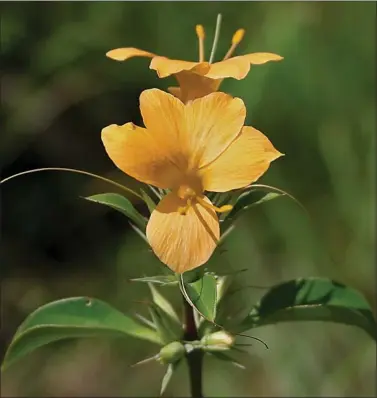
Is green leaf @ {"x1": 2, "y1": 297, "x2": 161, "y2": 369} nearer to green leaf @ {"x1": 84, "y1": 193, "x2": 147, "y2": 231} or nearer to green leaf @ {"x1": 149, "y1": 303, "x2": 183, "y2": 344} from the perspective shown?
green leaf @ {"x1": 149, "y1": 303, "x2": 183, "y2": 344}

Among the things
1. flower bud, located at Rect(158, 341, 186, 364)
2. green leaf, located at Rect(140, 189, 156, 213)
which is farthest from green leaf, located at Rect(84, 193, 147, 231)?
flower bud, located at Rect(158, 341, 186, 364)

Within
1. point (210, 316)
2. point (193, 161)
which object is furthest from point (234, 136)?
point (210, 316)

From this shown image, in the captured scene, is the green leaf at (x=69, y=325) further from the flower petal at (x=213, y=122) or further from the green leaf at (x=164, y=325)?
the flower petal at (x=213, y=122)

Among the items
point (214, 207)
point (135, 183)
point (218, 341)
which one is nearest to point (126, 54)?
point (214, 207)

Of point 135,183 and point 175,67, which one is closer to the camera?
point 175,67

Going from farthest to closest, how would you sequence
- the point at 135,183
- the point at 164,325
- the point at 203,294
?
the point at 135,183
the point at 164,325
the point at 203,294

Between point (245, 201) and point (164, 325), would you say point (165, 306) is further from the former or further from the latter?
point (245, 201)
